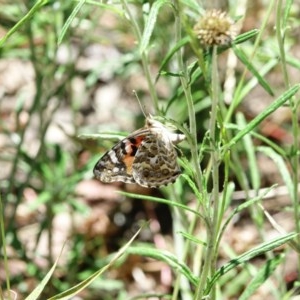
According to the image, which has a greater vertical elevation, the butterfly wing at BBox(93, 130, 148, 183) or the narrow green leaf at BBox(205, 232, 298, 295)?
the butterfly wing at BBox(93, 130, 148, 183)

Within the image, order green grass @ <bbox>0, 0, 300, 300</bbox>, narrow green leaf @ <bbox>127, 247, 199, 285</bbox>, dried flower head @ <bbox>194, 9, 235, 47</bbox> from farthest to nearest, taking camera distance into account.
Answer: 1. narrow green leaf @ <bbox>127, 247, 199, 285</bbox>
2. green grass @ <bbox>0, 0, 300, 300</bbox>
3. dried flower head @ <bbox>194, 9, 235, 47</bbox>

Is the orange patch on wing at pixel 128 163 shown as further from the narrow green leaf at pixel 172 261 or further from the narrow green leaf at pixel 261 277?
the narrow green leaf at pixel 261 277

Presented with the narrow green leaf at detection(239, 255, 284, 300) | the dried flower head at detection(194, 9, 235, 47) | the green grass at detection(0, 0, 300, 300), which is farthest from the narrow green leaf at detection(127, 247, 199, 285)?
the dried flower head at detection(194, 9, 235, 47)

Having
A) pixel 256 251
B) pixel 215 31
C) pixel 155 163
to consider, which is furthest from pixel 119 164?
pixel 215 31

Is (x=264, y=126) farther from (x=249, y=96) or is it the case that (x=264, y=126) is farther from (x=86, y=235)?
(x=86, y=235)

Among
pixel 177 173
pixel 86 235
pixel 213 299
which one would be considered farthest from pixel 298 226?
pixel 86 235

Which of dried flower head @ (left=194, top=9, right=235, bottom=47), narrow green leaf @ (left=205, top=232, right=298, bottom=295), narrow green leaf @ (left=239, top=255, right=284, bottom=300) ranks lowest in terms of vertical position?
narrow green leaf @ (left=239, top=255, right=284, bottom=300)

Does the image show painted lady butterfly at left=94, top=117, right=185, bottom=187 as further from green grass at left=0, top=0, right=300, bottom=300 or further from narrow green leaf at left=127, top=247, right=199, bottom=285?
narrow green leaf at left=127, top=247, right=199, bottom=285
